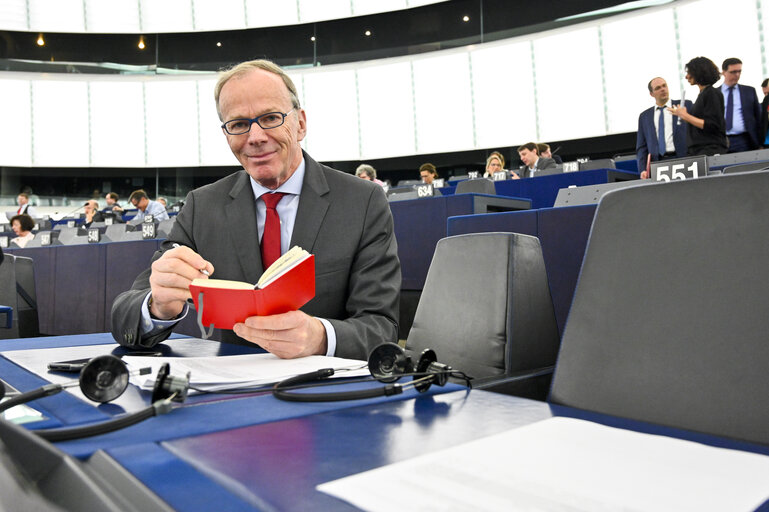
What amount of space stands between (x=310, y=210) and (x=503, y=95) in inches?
408

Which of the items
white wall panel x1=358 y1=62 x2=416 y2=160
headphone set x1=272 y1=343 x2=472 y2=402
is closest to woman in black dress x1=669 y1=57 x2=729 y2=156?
headphone set x1=272 y1=343 x2=472 y2=402

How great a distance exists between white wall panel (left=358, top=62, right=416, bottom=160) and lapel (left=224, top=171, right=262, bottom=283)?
10.7 meters

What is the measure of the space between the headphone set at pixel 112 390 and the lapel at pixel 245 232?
70 centimetres

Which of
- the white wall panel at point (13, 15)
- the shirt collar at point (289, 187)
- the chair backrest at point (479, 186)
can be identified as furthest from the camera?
the white wall panel at point (13, 15)

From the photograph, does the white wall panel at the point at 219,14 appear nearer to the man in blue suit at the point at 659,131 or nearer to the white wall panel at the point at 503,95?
the white wall panel at the point at 503,95

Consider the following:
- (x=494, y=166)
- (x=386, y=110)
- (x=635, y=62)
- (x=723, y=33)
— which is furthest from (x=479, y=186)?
(x=386, y=110)

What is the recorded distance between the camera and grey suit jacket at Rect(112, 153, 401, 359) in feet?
4.39

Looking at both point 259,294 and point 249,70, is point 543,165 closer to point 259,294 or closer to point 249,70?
point 249,70

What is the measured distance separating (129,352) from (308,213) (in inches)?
20.2

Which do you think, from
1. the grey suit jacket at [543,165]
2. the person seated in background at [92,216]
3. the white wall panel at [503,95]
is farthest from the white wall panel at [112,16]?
the grey suit jacket at [543,165]

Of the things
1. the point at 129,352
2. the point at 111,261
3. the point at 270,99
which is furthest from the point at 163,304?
the point at 111,261

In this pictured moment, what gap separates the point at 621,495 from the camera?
0.37 m

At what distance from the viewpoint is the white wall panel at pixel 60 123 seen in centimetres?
1245

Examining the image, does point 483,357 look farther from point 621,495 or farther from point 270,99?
point 621,495
